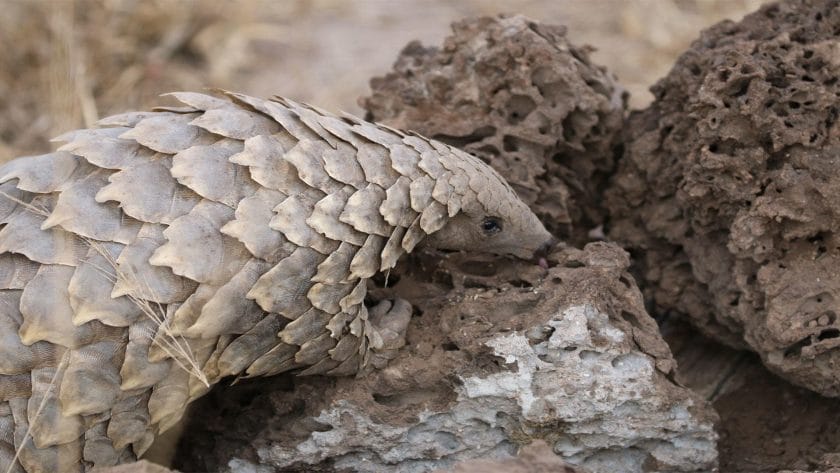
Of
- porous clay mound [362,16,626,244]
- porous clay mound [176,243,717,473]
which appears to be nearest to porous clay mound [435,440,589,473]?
porous clay mound [176,243,717,473]

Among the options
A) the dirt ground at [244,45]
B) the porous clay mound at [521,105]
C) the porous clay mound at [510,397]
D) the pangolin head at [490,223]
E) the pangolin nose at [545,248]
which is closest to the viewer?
the porous clay mound at [510,397]

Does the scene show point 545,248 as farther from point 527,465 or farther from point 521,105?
point 527,465

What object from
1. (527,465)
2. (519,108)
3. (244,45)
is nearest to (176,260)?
(527,465)

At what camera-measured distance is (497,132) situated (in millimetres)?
2969

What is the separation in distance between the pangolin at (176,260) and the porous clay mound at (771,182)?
88 centimetres

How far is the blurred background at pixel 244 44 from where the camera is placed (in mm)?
6273

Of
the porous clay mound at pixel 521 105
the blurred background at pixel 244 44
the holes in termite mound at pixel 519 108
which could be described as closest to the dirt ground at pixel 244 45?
the blurred background at pixel 244 44

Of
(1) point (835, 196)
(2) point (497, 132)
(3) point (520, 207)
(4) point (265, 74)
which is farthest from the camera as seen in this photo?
(4) point (265, 74)

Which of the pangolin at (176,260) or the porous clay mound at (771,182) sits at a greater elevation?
the porous clay mound at (771,182)

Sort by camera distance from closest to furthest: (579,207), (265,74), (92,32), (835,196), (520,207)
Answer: (835,196), (520,207), (579,207), (92,32), (265,74)

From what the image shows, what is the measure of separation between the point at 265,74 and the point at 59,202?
5161 mm

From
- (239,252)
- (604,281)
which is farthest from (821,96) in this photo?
(239,252)

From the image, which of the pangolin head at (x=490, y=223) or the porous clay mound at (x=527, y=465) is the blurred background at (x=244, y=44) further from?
the porous clay mound at (x=527, y=465)

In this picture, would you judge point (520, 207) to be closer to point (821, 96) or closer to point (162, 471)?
point (821, 96)
